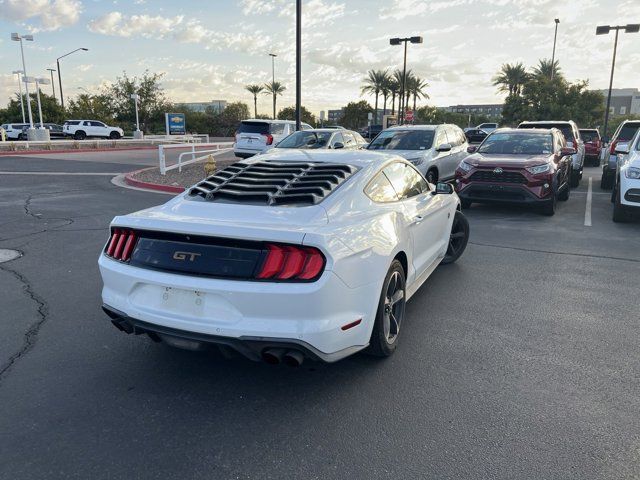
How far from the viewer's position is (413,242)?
4.24 meters

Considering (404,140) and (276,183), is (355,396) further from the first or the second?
(404,140)

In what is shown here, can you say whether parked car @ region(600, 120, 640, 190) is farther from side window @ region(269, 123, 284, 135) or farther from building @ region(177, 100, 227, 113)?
building @ region(177, 100, 227, 113)

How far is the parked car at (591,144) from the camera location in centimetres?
2077

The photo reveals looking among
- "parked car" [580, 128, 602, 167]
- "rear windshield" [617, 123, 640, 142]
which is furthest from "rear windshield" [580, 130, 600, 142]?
"rear windshield" [617, 123, 640, 142]

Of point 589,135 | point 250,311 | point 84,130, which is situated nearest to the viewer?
point 250,311

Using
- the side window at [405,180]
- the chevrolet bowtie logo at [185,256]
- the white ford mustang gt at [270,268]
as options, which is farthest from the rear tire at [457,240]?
the chevrolet bowtie logo at [185,256]

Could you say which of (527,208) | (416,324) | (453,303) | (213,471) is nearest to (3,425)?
(213,471)

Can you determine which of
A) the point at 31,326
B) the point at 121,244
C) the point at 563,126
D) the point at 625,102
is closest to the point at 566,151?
the point at 563,126

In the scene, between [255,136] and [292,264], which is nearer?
[292,264]

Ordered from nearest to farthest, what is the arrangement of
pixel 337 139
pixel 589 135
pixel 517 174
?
pixel 517 174
pixel 337 139
pixel 589 135

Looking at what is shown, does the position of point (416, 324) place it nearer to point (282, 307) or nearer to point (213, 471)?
point (282, 307)

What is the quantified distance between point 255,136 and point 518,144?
467 inches

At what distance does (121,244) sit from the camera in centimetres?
338

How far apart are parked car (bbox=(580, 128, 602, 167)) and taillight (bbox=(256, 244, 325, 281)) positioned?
20.9m
